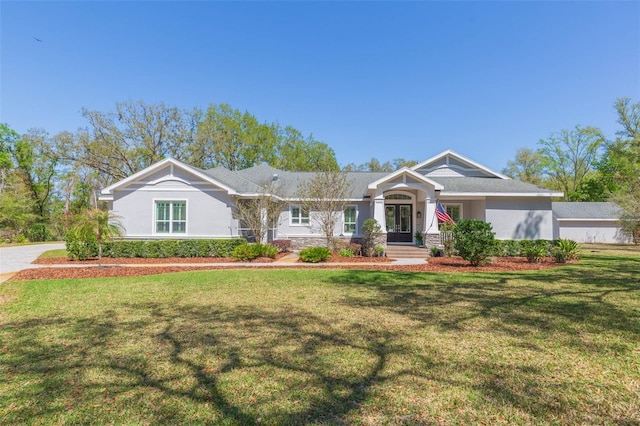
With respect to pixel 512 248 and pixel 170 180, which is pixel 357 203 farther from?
pixel 170 180

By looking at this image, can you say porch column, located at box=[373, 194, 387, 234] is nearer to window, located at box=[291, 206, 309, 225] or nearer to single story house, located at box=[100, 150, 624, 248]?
single story house, located at box=[100, 150, 624, 248]

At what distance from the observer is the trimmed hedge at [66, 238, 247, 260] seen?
51.8 feet

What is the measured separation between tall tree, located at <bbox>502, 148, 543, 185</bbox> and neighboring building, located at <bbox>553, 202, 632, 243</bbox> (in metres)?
16.8

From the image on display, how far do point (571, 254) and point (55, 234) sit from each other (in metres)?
44.6

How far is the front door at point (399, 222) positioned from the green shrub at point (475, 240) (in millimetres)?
8033

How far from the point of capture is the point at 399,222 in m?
21.6

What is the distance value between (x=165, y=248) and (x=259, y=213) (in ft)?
15.9

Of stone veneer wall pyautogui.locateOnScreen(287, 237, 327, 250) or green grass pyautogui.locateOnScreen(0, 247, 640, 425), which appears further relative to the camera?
stone veneer wall pyautogui.locateOnScreen(287, 237, 327, 250)

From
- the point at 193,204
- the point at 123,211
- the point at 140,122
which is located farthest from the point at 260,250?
the point at 140,122

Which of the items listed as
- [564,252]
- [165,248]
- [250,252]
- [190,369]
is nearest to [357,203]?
[250,252]

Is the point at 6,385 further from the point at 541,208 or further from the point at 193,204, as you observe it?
the point at 541,208

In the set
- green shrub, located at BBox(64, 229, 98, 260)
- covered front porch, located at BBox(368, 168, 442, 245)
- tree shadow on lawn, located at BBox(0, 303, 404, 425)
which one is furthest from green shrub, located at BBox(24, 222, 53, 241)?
tree shadow on lawn, located at BBox(0, 303, 404, 425)

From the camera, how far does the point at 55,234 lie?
35.2m

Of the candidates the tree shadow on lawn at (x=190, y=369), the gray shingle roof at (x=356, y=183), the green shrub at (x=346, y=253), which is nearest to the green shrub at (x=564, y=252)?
the gray shingle roof at (x=356, y=183)
